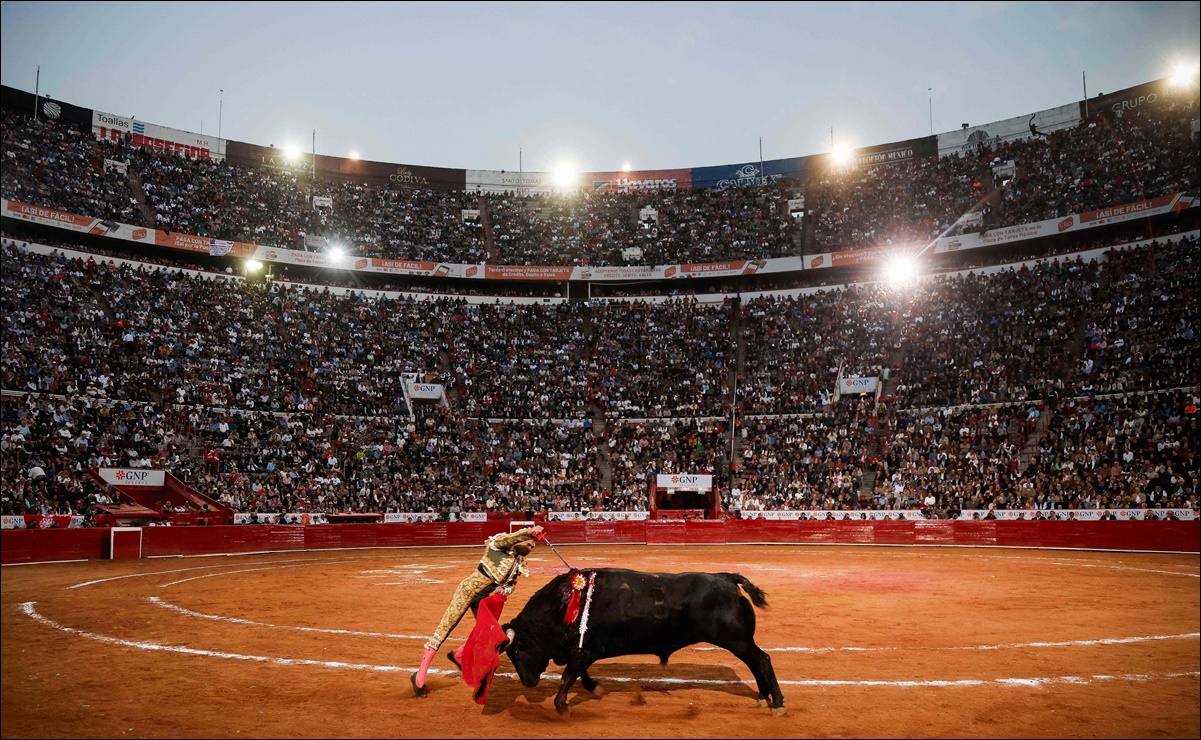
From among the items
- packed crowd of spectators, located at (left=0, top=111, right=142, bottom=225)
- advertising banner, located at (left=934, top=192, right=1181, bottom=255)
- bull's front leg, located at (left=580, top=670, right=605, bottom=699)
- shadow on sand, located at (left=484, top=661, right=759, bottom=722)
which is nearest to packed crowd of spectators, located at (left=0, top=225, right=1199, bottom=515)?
advertising banner, located at (left=934, top=192, right=1181, bottom=255)

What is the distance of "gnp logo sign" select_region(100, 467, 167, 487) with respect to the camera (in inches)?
1117

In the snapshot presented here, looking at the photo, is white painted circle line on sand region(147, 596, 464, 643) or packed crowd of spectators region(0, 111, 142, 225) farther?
packed crowd of spectators region(0, 111, 142, 225)

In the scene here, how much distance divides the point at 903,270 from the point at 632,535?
22238mm

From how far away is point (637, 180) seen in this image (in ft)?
180

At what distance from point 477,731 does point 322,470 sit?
95.9ft

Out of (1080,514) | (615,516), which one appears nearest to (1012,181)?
(1080,514)

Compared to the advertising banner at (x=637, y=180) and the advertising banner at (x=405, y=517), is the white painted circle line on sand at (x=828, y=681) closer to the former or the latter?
the advertising banner at (x=405, y=517)

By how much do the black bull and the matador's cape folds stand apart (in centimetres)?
39

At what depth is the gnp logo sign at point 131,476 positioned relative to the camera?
93.1 feet

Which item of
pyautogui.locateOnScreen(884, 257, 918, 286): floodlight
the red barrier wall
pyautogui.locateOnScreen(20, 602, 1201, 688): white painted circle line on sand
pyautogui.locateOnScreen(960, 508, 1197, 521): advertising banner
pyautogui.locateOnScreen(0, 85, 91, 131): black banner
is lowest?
the red barrier wall

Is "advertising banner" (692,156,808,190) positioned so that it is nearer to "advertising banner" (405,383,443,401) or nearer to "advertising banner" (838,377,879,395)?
"advertising banner" (838,377,879,395)

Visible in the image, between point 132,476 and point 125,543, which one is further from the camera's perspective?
point 132,476

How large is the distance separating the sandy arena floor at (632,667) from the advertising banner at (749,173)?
39.0m

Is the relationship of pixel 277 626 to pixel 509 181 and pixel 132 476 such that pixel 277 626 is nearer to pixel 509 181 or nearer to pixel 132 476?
pixel 132 476
